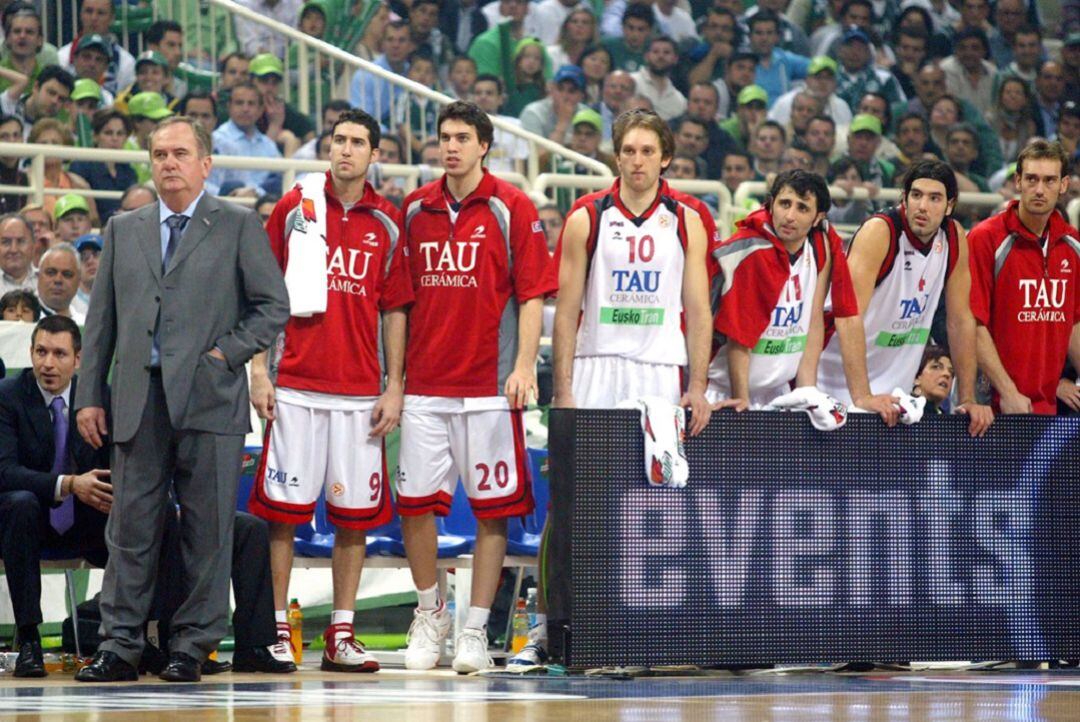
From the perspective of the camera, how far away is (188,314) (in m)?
7.19

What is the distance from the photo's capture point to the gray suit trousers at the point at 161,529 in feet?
23.4

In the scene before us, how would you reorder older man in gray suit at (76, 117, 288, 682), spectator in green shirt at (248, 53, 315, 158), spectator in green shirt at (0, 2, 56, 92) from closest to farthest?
older man in gray suit at (76, 117, 288, 682) < spectator in green shirt at (0, 2, 56, 92) < spectator in green shirt at (248, 53, 315, 158)

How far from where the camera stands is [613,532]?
7.17 metres

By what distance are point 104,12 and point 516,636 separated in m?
6.67

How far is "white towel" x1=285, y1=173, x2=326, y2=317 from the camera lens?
7812mm

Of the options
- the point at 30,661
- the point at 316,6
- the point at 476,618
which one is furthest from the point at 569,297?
the point at 316,6

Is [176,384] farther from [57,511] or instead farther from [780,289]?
[780,289]

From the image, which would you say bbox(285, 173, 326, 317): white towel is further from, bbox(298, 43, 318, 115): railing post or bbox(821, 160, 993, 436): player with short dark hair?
bbox(298, 43, 318, 115): railing post

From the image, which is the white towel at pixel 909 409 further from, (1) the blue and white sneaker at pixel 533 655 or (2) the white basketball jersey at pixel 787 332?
(1) the blue and white sneaker at pixel 533 655

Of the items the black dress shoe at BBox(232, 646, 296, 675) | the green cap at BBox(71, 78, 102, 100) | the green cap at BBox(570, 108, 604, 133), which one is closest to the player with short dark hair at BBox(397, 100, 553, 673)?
the black dress shoe at BBox(232, 646, 296, 675)

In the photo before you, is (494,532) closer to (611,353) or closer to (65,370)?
(611,353)

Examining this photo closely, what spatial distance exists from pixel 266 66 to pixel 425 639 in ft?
22.1

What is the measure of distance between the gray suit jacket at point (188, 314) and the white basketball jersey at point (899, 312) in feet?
9.31

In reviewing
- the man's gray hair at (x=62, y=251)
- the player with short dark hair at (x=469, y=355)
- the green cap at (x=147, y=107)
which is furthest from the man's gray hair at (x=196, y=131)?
the green cap at (x=147, y=107)
